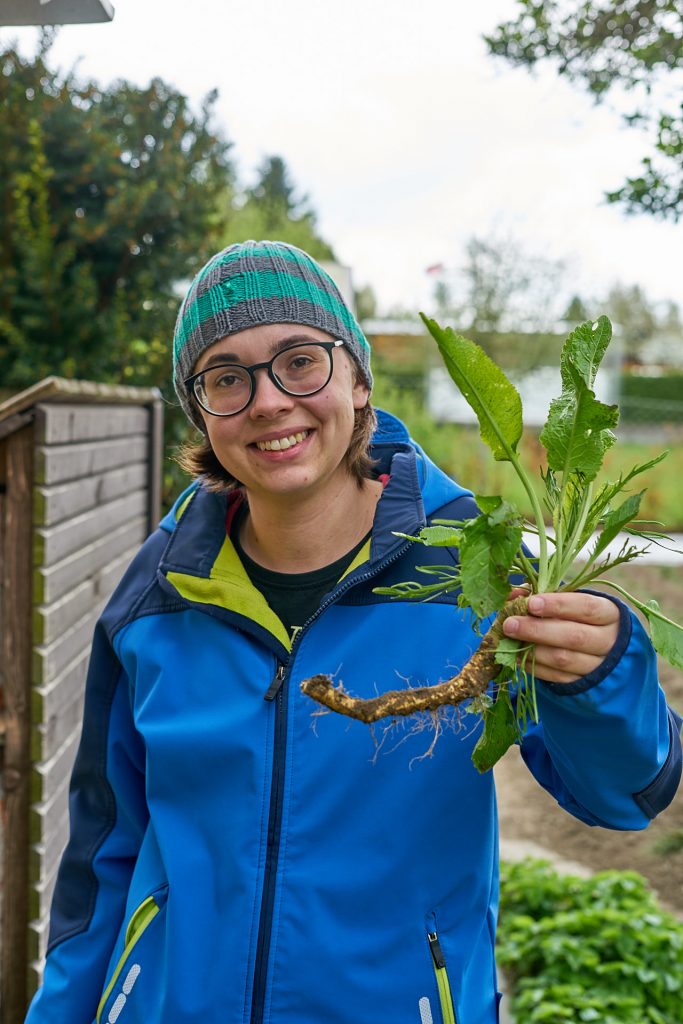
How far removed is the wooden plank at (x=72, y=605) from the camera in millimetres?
2850

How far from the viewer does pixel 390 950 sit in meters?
1.58

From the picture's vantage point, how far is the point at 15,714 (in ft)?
9.35

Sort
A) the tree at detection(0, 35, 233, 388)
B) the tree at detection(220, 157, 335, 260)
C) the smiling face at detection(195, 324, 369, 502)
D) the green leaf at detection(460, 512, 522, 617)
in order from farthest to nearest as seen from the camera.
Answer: the tree at detection(220, 157, 335, 260) → the tree at detection(0, 35, 233, 388) → the smiling face at detection(195, 324, 369, 502) → the green leaf at detection(460, 512, 522, 617)

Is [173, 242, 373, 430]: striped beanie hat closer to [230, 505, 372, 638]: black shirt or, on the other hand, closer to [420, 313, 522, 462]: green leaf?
[230, 505, 372, 638]: black shirt

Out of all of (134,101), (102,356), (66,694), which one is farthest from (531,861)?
(134,101)

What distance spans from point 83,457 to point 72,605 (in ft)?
1.75

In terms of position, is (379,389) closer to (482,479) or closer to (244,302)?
(482,479)

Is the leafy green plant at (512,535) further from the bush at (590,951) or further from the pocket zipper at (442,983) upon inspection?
the bush at (590,951)

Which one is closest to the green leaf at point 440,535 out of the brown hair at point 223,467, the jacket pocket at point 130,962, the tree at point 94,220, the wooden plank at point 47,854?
the brown hair at point 223,467

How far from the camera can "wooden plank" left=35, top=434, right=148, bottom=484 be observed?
111 inches

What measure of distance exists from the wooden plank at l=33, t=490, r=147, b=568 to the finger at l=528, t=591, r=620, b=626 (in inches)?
77.4

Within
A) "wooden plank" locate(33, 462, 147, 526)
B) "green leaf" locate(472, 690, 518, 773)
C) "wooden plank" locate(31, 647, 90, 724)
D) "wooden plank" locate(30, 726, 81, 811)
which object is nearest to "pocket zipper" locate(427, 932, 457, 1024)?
"green leaf" locate(472, 690, 518, 773)

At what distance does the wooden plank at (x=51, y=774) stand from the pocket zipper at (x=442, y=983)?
1525 millimetres

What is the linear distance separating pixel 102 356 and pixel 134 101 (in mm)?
1766
